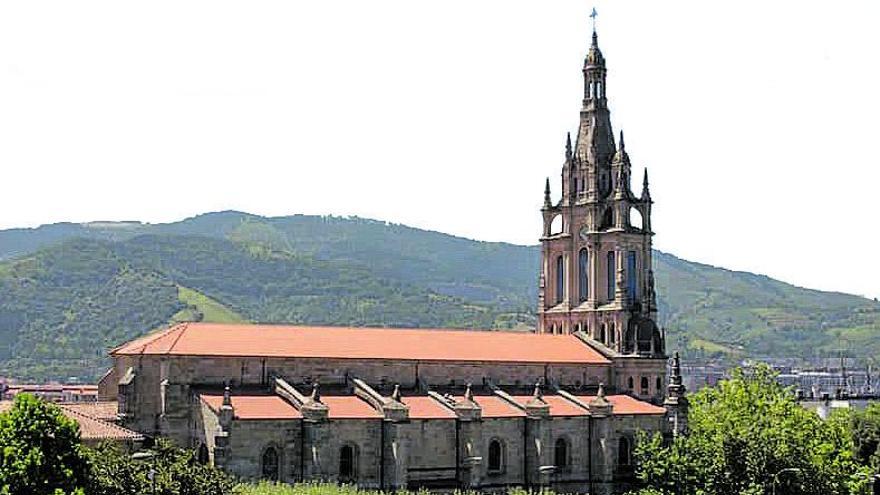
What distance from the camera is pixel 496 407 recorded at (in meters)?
83.4

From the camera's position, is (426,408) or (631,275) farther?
(631,275)

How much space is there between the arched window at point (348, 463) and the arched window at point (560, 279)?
31.5 meters

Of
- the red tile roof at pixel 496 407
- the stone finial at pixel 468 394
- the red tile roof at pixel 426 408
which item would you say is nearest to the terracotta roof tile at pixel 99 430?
the red tile roof at pixel 426 408

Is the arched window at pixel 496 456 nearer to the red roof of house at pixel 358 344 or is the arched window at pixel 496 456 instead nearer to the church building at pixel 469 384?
the church building at pixel 469 384

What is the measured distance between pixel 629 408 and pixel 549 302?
15002 millimetres

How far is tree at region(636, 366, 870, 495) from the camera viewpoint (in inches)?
3103

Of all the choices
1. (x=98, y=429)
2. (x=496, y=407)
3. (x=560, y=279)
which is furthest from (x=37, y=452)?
(x=560, y=279)

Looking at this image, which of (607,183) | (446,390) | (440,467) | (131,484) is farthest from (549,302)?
(131,484)

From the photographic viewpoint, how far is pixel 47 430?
49.2 m

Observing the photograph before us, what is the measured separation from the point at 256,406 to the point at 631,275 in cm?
3563

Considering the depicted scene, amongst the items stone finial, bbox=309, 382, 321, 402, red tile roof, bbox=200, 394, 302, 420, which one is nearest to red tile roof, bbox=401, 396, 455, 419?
stone finial, bbox=309, 382, 321, 402

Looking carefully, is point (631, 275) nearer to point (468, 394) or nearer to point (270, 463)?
point (468, 394)

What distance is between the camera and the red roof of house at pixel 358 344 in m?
77.5

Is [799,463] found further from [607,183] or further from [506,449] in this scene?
[607,183]
